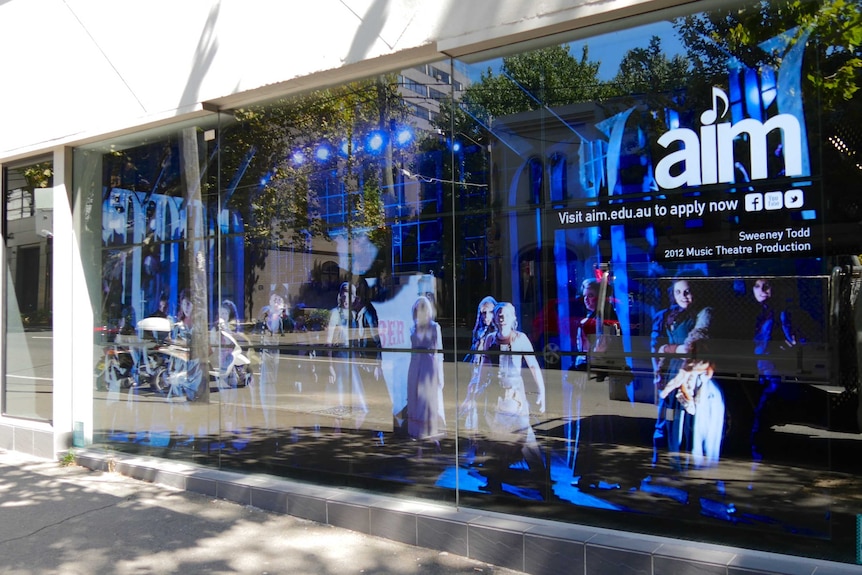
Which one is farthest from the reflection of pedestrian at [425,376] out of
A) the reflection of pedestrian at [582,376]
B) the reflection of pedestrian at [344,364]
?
the reflection of pedestrian at [582,376]

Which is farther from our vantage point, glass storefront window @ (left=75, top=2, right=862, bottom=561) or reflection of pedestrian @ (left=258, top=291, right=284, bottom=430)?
reflection of pedestrian @ (left=258, top=291, right=284, bottom=430)

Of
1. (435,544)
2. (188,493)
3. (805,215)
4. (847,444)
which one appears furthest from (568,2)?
(188,493)

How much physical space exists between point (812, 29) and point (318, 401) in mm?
4517

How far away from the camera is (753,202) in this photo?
4008 millimetres

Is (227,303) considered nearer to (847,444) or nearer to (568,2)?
(568,2)

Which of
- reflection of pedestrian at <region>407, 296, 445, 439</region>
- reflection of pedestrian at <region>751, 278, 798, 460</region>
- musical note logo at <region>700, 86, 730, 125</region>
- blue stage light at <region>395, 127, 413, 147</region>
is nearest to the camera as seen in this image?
reflection of pedestrian at <region>751, 278, 798, 460</region>

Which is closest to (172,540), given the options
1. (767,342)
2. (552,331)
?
(552,331)

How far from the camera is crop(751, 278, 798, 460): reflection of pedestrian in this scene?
3951 millimetres

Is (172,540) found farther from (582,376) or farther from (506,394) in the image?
(582,376)

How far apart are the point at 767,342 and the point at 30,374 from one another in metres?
7.77

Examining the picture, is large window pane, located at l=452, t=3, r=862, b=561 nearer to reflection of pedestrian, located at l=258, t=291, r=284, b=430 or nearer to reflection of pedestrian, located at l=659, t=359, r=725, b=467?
reflection of pedestrian, located at l=659, t=359, r=725, b=467

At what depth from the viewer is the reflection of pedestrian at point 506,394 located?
482 cm

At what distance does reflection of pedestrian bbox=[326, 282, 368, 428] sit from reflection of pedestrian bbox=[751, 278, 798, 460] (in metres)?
3.06

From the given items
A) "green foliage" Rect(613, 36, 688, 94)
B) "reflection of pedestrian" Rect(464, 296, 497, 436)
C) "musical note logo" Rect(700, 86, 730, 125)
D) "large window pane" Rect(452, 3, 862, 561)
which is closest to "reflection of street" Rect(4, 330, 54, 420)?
"reflection of pedestrian" Rect(464, 296, 497, 436)
